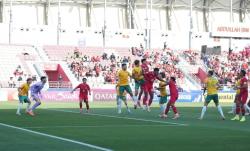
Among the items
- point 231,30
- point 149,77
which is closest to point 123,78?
point 149,77

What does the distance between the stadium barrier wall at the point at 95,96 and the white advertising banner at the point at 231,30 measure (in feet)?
27.7

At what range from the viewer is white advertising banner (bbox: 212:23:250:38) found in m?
64.9

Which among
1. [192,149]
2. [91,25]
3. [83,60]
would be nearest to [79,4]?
[91,25]

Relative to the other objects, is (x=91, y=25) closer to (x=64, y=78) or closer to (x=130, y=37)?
(x=130, y=37)

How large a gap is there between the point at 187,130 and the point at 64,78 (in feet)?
133

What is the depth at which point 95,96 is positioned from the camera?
53625mm

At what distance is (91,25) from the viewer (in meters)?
77.2

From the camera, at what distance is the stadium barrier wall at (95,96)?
51.1 metres

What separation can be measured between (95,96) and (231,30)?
19.0m

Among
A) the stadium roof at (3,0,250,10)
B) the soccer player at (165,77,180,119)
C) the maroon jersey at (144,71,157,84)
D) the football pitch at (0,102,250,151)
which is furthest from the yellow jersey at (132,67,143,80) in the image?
the stadium roof at (3,0,250,10)

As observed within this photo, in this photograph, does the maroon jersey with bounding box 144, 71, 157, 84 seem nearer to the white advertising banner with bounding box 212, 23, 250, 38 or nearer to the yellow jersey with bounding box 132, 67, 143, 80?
the yellow jersey with bounding box 132, 67, 143, 80

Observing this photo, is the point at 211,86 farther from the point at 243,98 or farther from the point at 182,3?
the point at 182,3

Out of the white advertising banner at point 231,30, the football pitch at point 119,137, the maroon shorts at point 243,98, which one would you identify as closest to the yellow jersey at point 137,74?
the maroon shorts at point 243,98

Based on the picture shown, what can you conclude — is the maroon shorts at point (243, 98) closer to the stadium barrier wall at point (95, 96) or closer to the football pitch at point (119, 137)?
the football pitch at point (119, 137)
